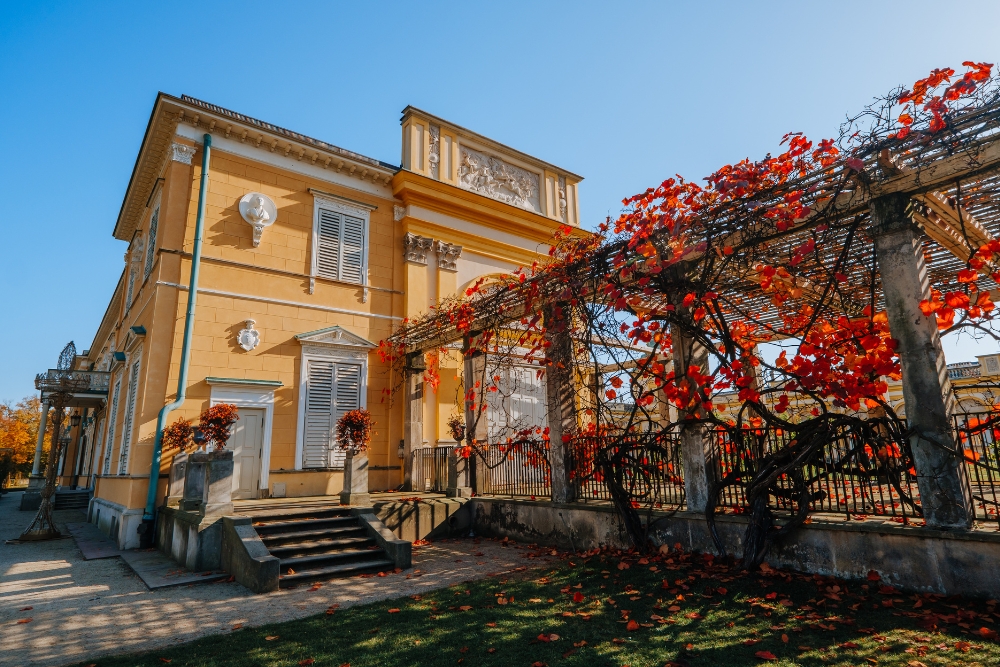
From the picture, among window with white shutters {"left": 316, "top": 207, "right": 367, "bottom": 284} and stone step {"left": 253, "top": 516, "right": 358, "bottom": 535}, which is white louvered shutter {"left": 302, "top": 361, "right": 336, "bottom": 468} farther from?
stone step {"left": 253, "top": 516, "right": 358, "bottom": 535}

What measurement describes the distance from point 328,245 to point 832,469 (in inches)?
435

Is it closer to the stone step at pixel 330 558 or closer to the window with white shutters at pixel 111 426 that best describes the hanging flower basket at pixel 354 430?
the stone step at pixel 330 558

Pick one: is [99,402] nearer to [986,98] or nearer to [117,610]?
[117,610]

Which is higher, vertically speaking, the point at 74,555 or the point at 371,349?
the point at 371,349

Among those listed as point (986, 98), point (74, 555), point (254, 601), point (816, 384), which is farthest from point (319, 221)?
point (986, 98)

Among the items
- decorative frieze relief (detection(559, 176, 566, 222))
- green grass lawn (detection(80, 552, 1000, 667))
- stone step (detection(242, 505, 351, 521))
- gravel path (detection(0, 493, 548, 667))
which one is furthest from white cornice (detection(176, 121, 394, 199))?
green grass lawn (detection(80, 552, 1000, 667))

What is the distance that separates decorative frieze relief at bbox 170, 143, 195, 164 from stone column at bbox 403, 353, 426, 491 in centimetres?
622

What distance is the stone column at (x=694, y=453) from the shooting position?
7.04 metres

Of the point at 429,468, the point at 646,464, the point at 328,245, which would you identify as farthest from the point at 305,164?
the point at 646,464

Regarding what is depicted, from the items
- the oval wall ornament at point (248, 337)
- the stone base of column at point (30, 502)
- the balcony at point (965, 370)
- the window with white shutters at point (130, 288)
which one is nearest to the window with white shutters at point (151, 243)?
the window with white shutters at point (130, 288)

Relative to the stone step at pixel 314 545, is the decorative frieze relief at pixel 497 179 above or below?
above

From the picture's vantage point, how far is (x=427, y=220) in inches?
571

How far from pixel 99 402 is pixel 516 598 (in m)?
21.0

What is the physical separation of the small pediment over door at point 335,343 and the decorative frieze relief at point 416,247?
2.43 metres
